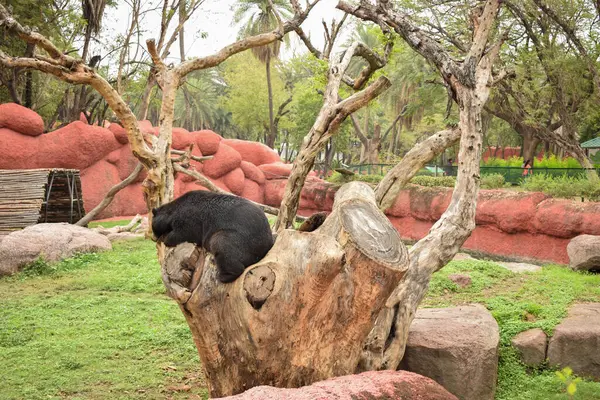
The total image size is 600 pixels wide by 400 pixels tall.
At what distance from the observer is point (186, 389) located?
17.2ft

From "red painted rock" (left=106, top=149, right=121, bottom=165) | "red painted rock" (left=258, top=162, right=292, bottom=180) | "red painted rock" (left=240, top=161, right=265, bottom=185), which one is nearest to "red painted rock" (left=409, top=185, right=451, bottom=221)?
"red painted rock" (left=240, top=161, right=265, bottom=185)

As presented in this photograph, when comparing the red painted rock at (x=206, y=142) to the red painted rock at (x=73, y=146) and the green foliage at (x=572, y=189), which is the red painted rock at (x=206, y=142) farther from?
the green foliage at (x=572, y=189)

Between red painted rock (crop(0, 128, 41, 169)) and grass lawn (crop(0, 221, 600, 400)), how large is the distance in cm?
741

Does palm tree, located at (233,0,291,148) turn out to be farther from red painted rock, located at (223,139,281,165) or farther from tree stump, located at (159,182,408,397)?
tree stump, located at (159,182,408,397)

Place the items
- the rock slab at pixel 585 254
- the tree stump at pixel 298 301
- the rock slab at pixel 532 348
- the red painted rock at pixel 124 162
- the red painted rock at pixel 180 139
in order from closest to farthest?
1. the tree stump at pixel 298 301
2. the rock slab at pixel 532 348
3. the rock slab at pixel 585 254
4. the red painted rock at pixel 124 162
5. the red painted rock at pixel 180 139

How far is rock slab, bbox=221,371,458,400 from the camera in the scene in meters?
2.95

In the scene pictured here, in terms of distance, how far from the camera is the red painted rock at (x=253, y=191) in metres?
22.9

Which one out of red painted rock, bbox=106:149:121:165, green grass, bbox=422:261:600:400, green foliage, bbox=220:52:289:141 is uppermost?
green foliage, bbox=220:52:289:141

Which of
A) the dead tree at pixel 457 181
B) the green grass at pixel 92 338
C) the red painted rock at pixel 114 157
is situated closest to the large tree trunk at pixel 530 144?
the red painted rock at pixel 114 157

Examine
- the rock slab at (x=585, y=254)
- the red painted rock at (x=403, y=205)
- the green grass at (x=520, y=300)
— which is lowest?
the green grass at (x=520, y=300)

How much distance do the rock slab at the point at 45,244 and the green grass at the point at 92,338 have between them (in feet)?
1.07

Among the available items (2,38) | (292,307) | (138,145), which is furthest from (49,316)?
(2,38)

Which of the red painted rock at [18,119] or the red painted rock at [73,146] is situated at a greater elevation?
the red painted rock at [18,119]

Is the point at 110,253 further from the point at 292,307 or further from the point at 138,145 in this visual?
the point at 292,307
